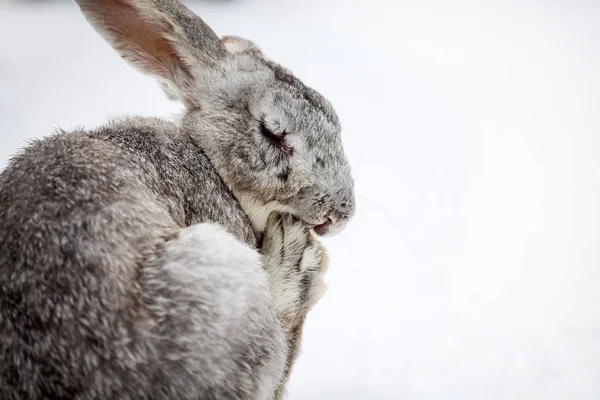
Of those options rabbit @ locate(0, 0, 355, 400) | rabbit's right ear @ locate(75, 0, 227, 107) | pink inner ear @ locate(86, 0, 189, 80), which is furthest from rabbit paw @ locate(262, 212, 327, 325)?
pink inner ear @ locate(86, 0, 189, 80)

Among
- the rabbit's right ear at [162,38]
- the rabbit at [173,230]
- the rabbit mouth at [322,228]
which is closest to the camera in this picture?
the rabbit at [173,230]

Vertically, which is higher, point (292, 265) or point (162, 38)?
point (162, 38)

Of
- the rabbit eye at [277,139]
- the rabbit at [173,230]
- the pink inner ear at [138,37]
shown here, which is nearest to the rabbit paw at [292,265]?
the rabbit at [173,230]

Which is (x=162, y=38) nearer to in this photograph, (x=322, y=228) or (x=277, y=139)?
(x=277, y=139)

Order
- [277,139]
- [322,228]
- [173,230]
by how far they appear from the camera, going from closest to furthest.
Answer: [173,230], [277,139], [322,228]

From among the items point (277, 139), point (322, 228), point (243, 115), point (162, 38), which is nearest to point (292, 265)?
point (322, 228)

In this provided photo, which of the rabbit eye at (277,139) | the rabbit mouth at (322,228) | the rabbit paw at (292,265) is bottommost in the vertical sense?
the rabbit paw at (292,265)

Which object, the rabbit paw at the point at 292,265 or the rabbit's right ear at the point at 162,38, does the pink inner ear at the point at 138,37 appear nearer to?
the rabbit's right ear at the point at 162,38

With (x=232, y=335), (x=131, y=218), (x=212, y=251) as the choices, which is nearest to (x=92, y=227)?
(x=131, y=218)
